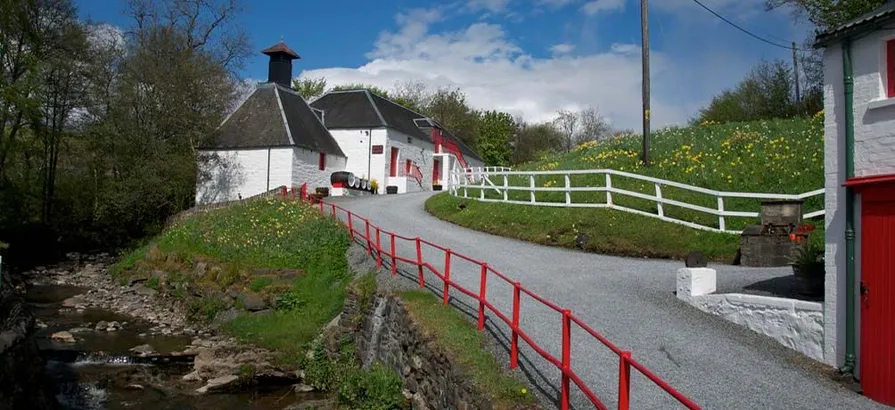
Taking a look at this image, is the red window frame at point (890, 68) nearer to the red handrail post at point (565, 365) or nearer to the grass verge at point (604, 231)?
the red handrail post at point (565, 365)

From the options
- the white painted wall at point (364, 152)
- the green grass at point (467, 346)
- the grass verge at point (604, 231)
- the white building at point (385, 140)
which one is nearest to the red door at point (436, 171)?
the white building at point (385, 140)

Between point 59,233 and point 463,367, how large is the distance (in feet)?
93.8

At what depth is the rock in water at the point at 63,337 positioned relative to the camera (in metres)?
15.4

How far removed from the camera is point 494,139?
208 ft

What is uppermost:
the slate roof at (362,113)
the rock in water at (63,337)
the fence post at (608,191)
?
the slate roof at (362,113)

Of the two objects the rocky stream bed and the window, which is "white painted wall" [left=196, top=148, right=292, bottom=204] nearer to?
the rocky stream bed

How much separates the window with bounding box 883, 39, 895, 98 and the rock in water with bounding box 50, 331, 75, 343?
16.8 meters

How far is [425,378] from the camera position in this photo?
893 centimetres

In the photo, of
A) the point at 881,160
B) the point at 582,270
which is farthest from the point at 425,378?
the point at 881,160

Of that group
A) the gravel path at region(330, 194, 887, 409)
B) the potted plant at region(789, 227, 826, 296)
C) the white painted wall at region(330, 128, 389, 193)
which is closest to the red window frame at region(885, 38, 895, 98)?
the potted plant at region(789, 227, 826, 296)

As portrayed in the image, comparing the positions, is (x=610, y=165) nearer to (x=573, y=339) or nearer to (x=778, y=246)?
(x=778, y=246)

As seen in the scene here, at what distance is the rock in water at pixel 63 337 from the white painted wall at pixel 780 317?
14217mm

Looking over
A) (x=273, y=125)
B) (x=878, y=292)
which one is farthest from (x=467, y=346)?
(x=273, y=125)

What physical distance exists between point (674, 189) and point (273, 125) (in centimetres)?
2126
